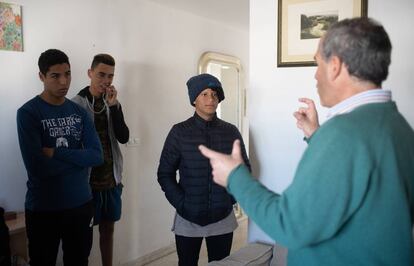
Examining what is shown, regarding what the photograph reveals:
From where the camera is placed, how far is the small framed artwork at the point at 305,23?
1.79 meters

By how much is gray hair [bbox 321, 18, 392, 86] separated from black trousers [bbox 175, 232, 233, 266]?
1.35 metres

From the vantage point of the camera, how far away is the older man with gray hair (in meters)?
0.78

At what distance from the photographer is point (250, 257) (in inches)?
71.5

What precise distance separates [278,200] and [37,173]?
1420 millimetres

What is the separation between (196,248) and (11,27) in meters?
1.78

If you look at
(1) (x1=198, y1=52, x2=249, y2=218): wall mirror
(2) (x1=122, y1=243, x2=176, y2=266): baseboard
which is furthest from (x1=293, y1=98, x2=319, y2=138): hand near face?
(1) (x1=198, y1=52, x2=249, y2=218): wall mirror

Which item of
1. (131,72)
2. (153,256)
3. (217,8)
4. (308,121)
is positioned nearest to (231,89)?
(217,8)

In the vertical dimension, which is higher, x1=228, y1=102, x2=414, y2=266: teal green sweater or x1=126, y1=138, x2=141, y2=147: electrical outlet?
x1=228, y1=102, x2=414, y2=266: teal green sweater

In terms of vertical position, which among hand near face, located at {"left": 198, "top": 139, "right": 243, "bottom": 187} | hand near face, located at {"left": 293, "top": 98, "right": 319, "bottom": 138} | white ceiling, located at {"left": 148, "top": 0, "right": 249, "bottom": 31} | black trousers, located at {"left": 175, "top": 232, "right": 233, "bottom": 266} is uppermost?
white ceiling, located at {"left": 148, "top": 0, "right": 249, "bottom": 31}

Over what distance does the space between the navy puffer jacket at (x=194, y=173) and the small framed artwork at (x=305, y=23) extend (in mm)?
546

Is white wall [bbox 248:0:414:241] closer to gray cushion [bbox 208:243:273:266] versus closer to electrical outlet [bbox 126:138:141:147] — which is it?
gray cushion [bbox 208:243:273:266]

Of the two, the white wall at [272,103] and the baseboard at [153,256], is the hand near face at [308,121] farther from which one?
the baseboard at [153,256]

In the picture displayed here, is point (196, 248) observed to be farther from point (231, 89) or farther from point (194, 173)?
point (231, 89)

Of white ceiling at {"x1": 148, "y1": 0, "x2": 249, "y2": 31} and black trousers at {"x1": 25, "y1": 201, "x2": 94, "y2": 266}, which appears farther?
white ceiling at {"x1": 148, "y1": 0, "x2": 249, "y2": 31}
